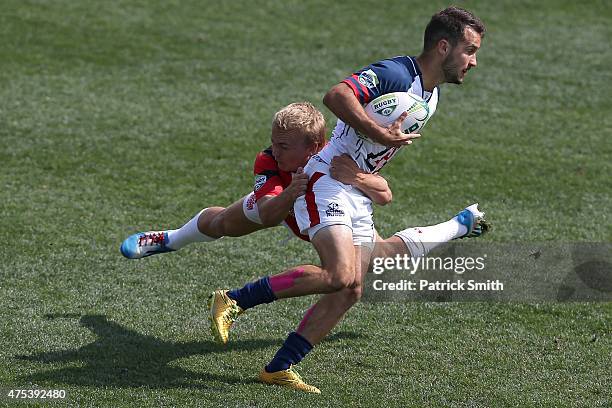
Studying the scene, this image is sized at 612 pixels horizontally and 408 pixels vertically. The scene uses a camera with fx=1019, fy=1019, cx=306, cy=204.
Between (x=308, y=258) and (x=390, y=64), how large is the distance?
2514 millimetres

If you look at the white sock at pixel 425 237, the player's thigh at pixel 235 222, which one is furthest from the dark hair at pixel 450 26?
the player's thigh at pixel 235 222

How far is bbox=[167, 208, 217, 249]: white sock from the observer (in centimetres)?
684

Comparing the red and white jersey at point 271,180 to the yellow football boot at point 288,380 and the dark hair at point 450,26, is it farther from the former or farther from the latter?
the dark hair at point 450,26

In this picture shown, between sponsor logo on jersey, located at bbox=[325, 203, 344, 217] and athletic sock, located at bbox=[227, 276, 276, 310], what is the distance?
52 cm

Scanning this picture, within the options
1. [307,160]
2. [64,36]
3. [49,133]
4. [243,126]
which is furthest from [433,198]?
[64,36]

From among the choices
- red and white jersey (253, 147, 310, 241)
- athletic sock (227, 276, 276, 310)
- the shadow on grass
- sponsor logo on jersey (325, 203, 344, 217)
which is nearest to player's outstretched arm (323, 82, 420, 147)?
sponsor logo on jersey (325, 203, 344, 217)

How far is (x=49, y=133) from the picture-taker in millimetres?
10258

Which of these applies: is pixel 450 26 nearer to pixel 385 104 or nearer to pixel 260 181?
pixel 385 104

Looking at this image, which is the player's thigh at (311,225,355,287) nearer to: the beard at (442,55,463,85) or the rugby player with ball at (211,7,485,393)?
the rugby player with ball at (211,7,485,393)

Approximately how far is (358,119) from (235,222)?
1.47 metres

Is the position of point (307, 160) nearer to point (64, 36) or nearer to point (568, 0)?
point (64, 36)

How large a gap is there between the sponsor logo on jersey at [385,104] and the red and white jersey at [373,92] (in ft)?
0.11

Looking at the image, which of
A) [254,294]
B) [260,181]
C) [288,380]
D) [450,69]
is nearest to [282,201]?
[260,181]

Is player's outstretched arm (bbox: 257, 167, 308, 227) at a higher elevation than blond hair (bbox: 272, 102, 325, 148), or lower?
lower
